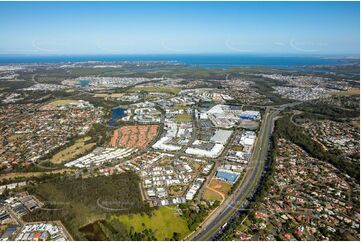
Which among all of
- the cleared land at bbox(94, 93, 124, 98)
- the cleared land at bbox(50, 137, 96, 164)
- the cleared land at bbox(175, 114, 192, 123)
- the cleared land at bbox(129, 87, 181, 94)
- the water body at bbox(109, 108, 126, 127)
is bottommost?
the cleared land at bbox(50, 137, 96, 164)

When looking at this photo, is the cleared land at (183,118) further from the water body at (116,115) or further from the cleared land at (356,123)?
the cleared land at (356,123)

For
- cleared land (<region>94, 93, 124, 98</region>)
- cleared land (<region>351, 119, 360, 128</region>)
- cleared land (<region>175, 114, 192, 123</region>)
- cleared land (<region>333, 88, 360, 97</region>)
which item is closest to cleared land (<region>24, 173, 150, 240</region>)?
cleared land (<region>175, 114, 192, 123</region>)

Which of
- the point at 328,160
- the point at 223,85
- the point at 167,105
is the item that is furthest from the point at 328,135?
the point at 223,85

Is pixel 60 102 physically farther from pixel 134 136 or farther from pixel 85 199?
pixel 85 199

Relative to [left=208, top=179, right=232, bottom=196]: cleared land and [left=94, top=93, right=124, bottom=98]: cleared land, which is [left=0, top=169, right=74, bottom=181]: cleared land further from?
[left=94, top=93, right=124, bottom=98]: cleared land

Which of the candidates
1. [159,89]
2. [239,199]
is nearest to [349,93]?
[159,89]

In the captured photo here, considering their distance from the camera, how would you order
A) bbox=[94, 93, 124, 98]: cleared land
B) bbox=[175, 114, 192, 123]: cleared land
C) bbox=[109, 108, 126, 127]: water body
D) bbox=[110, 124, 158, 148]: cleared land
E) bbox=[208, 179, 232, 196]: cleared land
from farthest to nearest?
bbox=[94, 93, 124, 98]: cleared land < bbox=[175, 114, 192, 123]: cleared land < bbox=[109, 108, 126, 127]: water body < bbox=[110, 124, 158, 148]: cleared land < bbox=[208, 179, 232, 196]: cleared land

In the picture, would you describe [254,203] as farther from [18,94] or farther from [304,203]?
[18,94]
